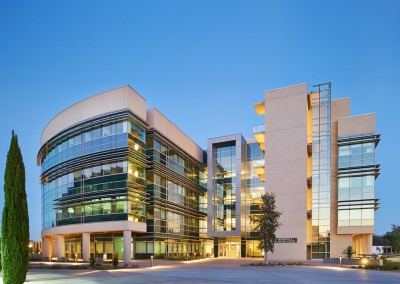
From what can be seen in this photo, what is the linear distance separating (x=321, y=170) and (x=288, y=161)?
432cm

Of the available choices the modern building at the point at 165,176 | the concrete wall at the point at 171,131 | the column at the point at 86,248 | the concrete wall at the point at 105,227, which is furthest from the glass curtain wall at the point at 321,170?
the column at the point at 86,248

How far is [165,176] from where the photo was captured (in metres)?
48.0

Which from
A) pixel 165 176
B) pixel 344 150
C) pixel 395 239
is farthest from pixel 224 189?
pixel 395 239

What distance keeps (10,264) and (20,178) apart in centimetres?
362

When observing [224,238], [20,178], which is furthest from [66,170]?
[20,178]

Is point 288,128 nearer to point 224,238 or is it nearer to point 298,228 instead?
point 298,228

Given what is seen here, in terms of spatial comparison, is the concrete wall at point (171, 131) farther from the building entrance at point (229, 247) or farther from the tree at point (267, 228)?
the tree at point (267, 228)

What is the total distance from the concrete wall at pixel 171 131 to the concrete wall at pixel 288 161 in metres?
13.3

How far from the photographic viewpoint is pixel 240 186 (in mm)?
57188

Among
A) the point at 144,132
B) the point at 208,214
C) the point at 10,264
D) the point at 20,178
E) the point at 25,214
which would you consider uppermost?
the point at 144,132

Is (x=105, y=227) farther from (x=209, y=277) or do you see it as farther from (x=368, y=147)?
(x=368, y=147)

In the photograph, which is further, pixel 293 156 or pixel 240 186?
pixel 240 186

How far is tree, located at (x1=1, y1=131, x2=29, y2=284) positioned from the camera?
14.9 metres

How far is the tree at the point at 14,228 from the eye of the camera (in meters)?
14.9
